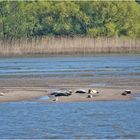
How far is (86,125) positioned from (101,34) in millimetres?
56374

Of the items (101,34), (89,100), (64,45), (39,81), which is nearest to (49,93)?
(89,100)

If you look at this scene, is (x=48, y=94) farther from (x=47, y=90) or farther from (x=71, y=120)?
A: (x=71, y=120)

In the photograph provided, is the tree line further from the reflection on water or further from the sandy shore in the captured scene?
the reflection on water

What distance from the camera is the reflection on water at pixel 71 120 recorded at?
16.6 meters

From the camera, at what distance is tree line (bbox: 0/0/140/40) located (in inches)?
2921

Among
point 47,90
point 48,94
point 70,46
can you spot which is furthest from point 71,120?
point 70,46

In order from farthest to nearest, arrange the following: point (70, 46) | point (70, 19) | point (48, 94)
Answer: point (70, 19) < point (70, 46) < point (48, 94)

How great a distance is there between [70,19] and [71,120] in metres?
57.6

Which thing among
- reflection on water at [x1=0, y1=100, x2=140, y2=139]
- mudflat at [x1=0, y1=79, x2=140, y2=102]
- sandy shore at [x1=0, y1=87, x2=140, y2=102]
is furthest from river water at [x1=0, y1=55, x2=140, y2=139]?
mudflat at [x1=0, y1=79, x2=140, y2=102]

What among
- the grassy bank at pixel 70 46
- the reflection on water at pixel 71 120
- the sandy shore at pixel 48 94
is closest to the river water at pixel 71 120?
the reflection on water at pixel 71 120

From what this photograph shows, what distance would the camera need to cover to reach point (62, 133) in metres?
16.7

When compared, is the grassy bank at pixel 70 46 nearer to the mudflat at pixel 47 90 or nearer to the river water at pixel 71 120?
the mudflat at pixel 47 90

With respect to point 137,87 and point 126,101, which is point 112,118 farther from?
point 137,87

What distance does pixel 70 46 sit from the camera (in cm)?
5778
